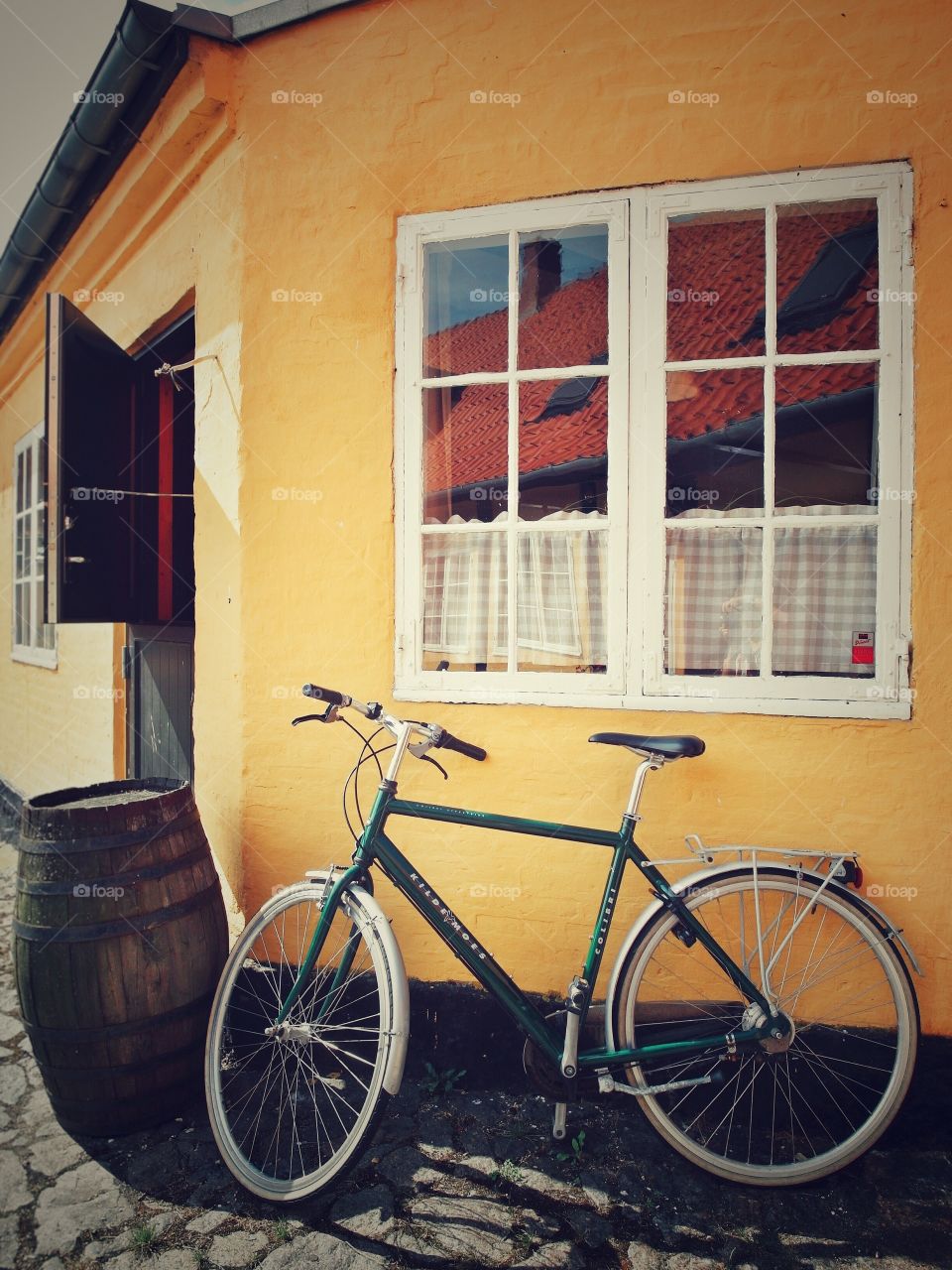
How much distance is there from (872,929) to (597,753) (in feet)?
3.43

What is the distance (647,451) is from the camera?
288 cm

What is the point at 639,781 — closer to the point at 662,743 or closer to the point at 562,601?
the point at 662,743

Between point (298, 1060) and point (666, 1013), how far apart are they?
4.29 ft

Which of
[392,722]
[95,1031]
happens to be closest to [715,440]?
[392,722]

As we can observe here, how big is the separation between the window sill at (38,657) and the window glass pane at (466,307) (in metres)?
4.75

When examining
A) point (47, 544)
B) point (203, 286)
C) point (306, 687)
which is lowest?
point (306, 687)

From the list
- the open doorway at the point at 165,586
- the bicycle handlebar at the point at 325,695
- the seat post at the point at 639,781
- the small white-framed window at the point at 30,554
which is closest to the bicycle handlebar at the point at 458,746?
the bicycle handlebar at the point at 325,695

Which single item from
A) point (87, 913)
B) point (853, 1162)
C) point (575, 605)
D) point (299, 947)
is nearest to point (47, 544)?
point (87, 913)

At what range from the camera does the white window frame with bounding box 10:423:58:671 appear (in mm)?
6621

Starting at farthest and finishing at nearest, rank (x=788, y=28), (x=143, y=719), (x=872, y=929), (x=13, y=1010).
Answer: (x=143, y=719), (x=13, y=1010), (x=788, y=28), (x=872, y=929)

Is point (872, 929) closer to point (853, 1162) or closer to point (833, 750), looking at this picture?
point (833, 750)

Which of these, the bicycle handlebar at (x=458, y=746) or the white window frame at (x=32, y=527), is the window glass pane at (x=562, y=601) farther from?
the white window frame at (x=32, y=527)

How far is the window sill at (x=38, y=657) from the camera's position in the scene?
257 inches

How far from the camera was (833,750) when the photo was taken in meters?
2.72
